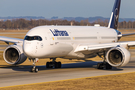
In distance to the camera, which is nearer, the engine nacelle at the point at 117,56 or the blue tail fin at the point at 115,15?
the engine nacelle at the point at 117,56

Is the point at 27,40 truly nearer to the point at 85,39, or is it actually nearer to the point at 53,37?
the point at 53,37

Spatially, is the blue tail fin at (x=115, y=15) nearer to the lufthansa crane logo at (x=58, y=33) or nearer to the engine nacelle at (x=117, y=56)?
the lufthansa crane logo at (x=58, y=33)

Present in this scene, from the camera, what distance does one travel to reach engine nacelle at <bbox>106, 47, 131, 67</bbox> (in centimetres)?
2844

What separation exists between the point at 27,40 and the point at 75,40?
6.64 m

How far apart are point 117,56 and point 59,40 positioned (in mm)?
5918

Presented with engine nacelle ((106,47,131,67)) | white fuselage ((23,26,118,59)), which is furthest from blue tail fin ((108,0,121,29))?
engine nacelle ((106,47,131,67))

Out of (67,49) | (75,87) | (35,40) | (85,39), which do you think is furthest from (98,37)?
(75,87)

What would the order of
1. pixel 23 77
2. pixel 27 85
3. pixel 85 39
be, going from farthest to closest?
pixel 85 39 < pixel 23 77 < pixel 27 85

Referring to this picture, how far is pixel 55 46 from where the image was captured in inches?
1135

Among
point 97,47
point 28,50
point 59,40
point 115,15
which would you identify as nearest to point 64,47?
point 59,40

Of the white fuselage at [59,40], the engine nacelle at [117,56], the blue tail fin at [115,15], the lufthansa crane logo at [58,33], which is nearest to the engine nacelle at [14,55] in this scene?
the white fuselage at [59,40]

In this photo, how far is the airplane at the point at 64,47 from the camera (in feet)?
89.2

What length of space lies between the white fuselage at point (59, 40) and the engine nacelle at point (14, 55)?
318 cm

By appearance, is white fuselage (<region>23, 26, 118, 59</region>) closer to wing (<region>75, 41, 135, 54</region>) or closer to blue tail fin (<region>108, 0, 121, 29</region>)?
wing (<region>75, 41, 135, 54</region>)
